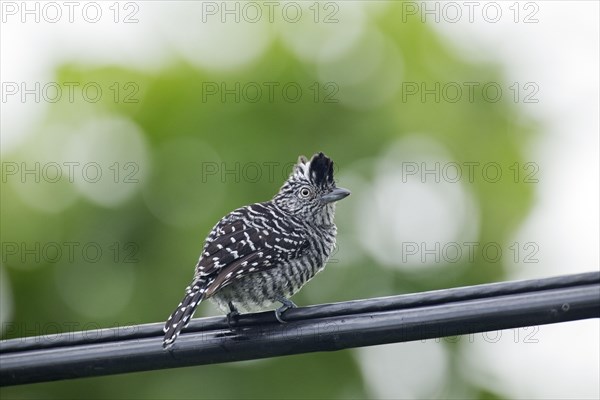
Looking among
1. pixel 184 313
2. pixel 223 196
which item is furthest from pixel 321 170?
pixel 223 196

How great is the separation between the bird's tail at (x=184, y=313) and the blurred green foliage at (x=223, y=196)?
7652mm

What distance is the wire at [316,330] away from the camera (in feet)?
15.1

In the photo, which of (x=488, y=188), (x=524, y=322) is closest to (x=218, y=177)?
(x=488, y=188)

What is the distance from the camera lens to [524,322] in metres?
4.68

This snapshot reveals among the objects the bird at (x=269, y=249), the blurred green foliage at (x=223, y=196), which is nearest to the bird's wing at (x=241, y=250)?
→ the bird at (x=269, y=249)

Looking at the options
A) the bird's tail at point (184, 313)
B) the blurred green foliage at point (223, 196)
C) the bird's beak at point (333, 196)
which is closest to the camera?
the bird's tail at point (184, 313)

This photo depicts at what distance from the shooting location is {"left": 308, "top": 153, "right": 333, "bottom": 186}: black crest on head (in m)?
7.62

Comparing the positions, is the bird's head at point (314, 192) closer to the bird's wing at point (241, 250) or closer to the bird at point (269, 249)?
the bird at point (269, 249)

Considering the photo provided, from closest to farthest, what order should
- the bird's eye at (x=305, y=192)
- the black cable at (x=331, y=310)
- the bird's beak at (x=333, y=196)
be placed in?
the black cable at (x=331, y=310)
the bird's beak at (x=333, y=196)
the bird's eye at (x=305, y=192)

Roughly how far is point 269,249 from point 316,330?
1596mm

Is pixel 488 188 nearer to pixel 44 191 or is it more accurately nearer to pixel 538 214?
pixel 538 214

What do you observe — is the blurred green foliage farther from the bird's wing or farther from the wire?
the wire

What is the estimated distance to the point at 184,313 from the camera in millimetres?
5719

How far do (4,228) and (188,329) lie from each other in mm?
10206
